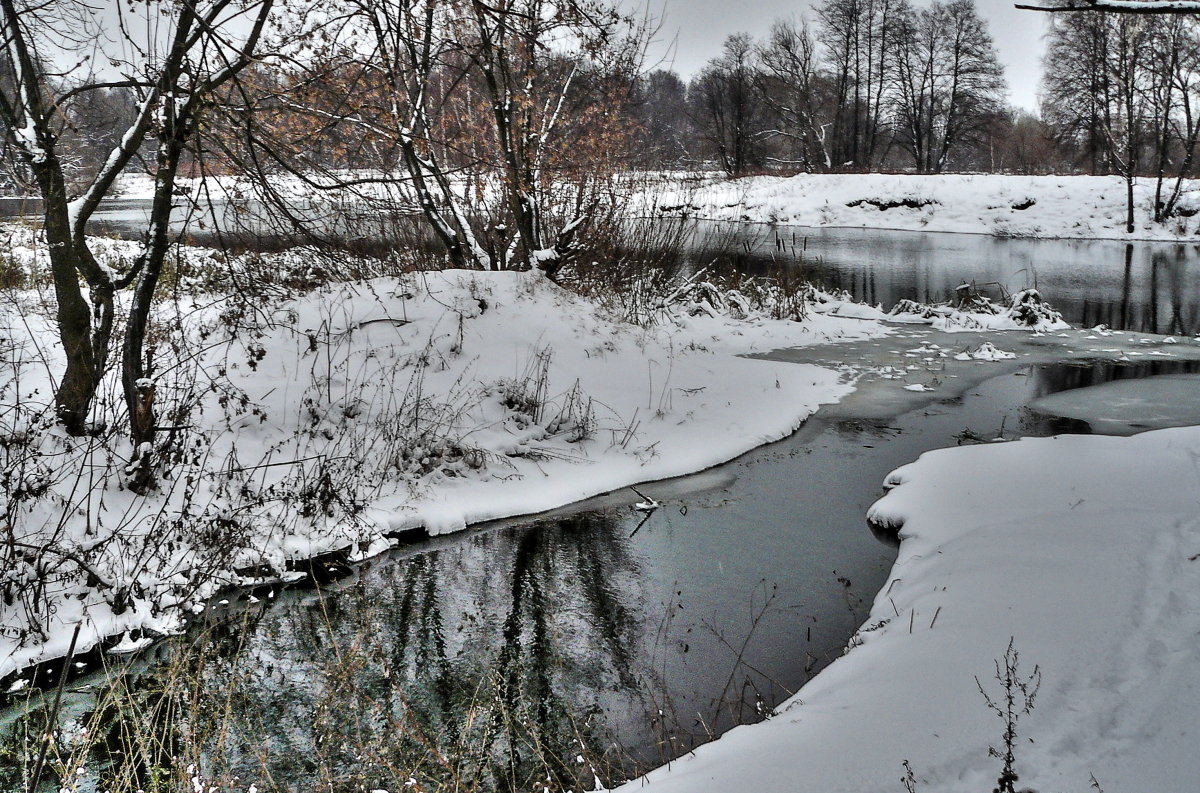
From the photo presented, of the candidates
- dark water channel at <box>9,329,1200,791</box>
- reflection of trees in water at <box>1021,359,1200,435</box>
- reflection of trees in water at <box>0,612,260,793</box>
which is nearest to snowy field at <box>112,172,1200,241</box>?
reflection of trees in water at <box>1021,359,1200,435</box>

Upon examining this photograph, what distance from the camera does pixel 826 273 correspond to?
74.1ft

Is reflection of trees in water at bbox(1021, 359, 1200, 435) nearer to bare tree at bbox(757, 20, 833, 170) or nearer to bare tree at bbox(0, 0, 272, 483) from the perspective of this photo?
bare tree at bbox(0, 0, 272, 483)

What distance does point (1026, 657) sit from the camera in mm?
3928

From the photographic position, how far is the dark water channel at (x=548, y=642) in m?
4.03

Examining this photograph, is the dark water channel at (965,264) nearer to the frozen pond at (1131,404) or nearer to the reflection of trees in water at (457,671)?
the frozen pond at (1131,404)

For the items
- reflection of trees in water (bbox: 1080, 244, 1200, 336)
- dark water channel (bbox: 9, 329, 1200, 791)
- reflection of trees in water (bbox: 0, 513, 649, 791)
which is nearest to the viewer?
reflection of trees in water (bbox: 0, 513, 649, 791)

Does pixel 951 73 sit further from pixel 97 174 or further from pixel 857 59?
pixel 97 174

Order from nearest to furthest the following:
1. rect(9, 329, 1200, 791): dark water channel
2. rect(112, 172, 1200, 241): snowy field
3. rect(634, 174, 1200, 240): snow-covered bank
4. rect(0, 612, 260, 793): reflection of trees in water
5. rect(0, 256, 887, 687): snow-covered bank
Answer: rect(0, 612, 260, 793): reflection of trees in water < rect(9, 329, 1200, 791): dark water channel < rect(0, 256, 887, 687): snow-covered bank < rect(112, 172, 1200, 241): snowy field < rect(634, 174, 1200, 240): snow-covered bank

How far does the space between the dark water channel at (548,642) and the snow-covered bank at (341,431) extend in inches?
20.2

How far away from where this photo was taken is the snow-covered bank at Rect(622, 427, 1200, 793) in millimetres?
3227

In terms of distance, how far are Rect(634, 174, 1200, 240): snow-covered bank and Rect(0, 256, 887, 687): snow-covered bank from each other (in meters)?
19.7

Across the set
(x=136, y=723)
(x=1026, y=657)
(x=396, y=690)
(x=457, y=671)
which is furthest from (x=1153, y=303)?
(x=136, y=723)

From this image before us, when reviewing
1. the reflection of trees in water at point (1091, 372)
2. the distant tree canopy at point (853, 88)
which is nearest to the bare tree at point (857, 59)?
the distant tree canopy at point (853, 88)

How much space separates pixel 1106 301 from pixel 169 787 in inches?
765
